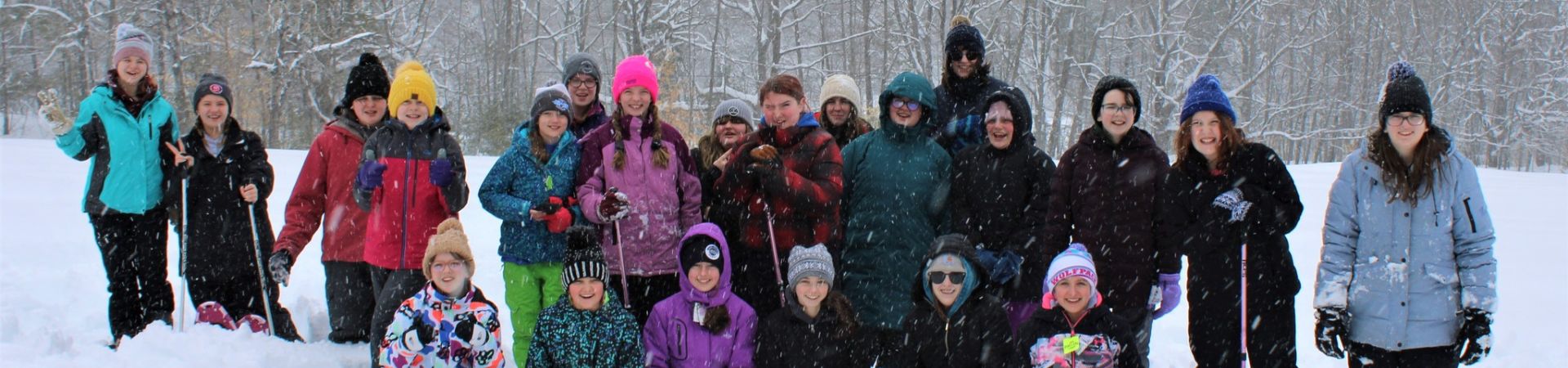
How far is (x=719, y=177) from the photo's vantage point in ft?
15.5

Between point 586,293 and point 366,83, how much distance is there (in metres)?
1.92

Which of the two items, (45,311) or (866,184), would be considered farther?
(45,311)

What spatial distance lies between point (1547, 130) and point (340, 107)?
1781 inches

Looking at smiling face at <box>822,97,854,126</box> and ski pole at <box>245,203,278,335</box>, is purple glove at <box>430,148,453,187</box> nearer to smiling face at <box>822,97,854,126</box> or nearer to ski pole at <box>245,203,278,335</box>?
ski pole at <box>245,203,278,335</box>

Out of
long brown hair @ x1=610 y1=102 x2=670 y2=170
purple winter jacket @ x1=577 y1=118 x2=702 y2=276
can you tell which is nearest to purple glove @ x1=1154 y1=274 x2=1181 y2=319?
purple winter jacket @ x1=577 y1=118 x2=702 y2=276

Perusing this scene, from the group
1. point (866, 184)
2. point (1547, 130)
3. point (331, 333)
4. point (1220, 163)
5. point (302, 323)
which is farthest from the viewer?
point (1547, 130)

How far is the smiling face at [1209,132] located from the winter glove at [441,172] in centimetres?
343

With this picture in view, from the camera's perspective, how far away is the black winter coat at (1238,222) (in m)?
3.93

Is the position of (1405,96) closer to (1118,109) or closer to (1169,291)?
(1118,109)

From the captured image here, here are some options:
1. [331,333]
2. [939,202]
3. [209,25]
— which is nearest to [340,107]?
[331,333]

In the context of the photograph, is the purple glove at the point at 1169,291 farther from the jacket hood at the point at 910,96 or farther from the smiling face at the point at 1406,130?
the jacket hood at the point at 910,96

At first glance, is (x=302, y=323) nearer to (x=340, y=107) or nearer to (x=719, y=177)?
(x=340, y=107)

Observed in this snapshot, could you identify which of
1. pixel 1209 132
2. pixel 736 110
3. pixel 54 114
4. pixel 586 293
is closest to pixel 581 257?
pixel 586 293

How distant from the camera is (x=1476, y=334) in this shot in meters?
3.41
